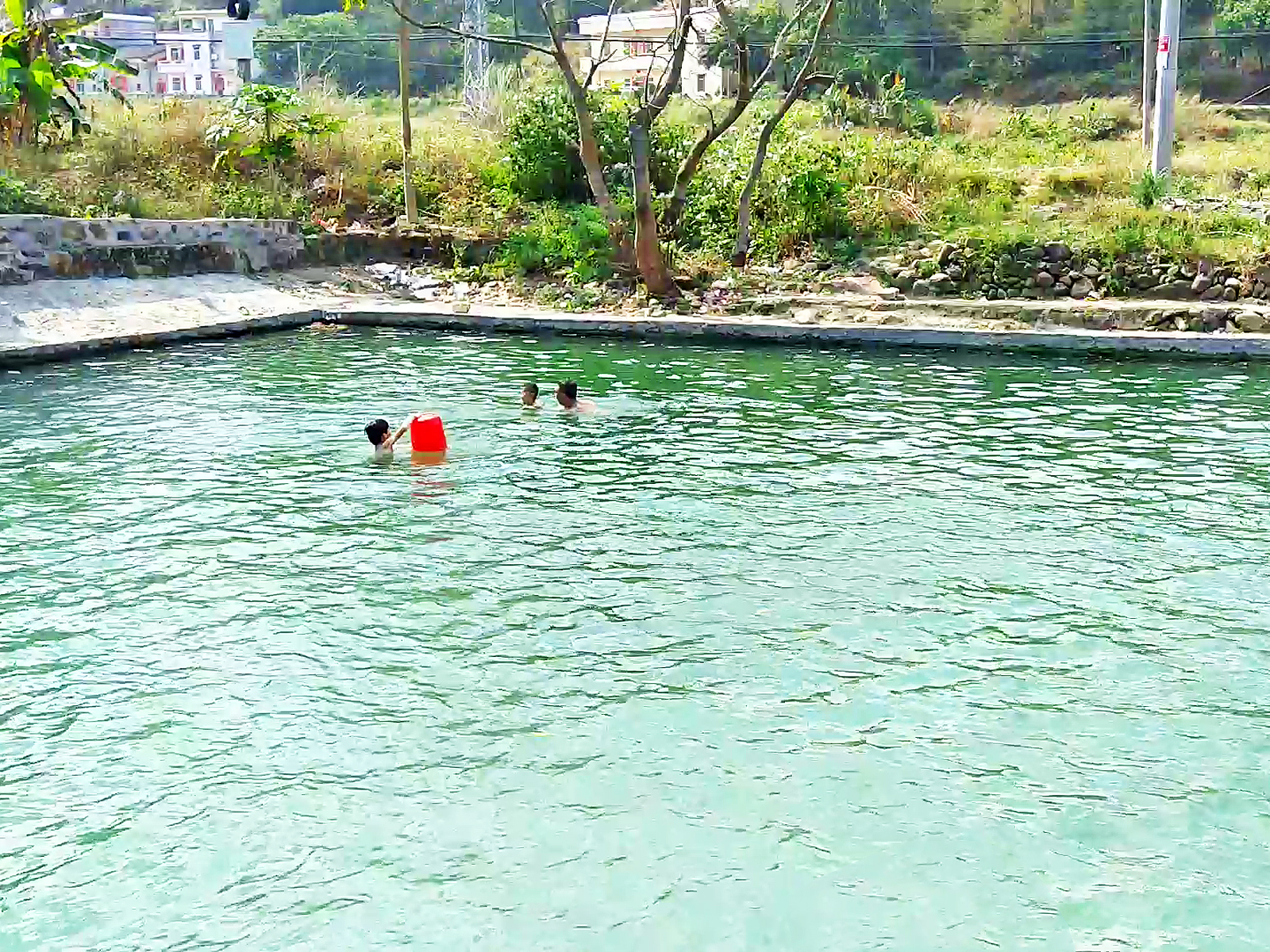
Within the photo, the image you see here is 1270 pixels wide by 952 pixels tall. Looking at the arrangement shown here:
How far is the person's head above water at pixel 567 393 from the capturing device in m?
12.6

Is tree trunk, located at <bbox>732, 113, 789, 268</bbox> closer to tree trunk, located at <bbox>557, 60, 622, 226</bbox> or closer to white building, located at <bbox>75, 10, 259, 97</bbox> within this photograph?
tree trunk, located at <bbox>557, 60, 622, 226</bbox>

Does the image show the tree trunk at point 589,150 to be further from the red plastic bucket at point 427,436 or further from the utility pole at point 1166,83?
the red plastic bucket at point 427,436

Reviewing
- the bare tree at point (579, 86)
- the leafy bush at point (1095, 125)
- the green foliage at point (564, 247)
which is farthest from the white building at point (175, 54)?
the bare tree at point (579, 86)

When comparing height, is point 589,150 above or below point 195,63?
below

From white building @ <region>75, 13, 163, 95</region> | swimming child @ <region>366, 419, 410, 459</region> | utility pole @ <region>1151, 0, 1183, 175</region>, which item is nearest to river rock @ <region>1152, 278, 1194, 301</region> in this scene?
utility pole @ <region>1151, 0, 1183, 175</region>

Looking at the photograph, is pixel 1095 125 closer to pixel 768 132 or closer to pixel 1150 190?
pixel 1150 190

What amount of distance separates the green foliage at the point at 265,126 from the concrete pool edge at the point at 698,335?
15.2ft

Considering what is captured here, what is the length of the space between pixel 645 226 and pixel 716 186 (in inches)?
111

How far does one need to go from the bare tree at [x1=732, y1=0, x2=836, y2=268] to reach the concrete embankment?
65.3 inches

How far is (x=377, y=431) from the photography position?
432 inches

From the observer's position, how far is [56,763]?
19.1 ft

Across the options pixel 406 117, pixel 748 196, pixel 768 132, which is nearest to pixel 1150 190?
pixel 768 132

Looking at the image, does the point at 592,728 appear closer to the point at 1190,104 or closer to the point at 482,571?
the point at 482,571

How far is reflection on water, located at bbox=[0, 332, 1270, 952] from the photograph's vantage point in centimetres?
482
